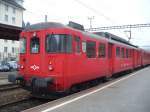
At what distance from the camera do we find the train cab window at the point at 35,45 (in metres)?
12.1

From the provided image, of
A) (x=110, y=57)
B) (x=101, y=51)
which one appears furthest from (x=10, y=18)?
(x=101, y=51)

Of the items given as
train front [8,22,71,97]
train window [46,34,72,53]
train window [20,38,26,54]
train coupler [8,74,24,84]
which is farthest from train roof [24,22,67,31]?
train coupler [8,74,24,84]

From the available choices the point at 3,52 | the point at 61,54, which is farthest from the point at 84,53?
the point at 3,52

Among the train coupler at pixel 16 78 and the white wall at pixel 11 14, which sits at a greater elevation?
the white wall at pixel 11 14

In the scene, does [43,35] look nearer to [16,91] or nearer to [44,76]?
[44,76]

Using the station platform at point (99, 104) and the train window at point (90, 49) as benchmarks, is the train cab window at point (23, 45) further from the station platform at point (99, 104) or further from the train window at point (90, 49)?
the station platform at point (99, 104)

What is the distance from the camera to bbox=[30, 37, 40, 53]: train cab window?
39.6 ft

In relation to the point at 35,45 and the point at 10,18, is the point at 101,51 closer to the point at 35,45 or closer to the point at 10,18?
the point at 35,45

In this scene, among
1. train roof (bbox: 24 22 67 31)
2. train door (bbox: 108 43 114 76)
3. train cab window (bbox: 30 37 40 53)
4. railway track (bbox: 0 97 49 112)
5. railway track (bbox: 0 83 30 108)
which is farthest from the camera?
train door (bbox: 108 43 114 76)

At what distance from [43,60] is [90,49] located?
3.15 m

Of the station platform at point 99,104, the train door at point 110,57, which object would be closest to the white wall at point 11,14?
the train door at point 110,57

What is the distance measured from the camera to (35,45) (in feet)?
40.0

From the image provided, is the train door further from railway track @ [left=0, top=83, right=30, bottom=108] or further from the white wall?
the white wall

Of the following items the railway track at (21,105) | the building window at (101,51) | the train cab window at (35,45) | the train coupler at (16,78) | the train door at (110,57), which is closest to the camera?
the railway track at (21,105)
